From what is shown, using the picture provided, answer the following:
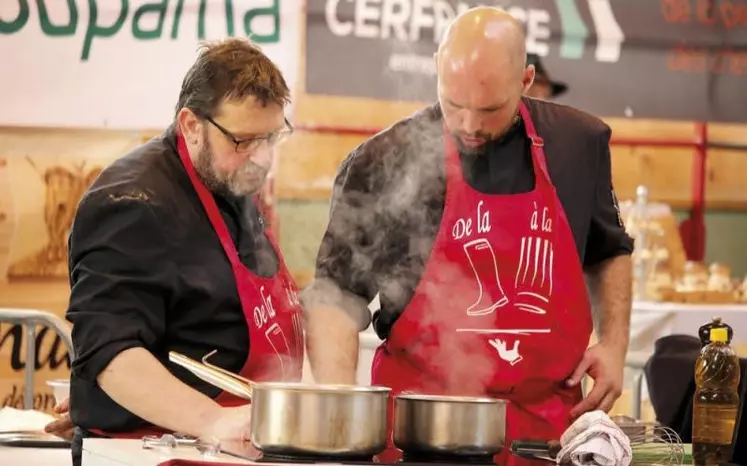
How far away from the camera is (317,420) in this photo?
1.89 meters

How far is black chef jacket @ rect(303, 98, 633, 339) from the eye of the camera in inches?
108

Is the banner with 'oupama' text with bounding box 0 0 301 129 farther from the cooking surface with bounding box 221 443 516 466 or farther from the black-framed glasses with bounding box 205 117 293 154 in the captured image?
the cooking surface with bounding box 221 443 516 466

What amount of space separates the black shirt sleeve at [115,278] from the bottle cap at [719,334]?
1027 millimetres

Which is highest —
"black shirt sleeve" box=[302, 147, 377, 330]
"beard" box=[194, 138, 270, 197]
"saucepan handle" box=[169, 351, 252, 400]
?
"beard" box=[194, 138, 270, 197]

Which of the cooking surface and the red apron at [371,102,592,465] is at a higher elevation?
the red apron at [371,102,592,465]

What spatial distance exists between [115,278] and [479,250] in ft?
2.59

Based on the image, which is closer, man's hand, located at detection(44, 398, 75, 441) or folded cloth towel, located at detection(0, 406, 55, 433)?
man's hand, located at detection(44, 398, 75, 441)

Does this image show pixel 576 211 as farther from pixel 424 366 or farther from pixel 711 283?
pixel 711 283

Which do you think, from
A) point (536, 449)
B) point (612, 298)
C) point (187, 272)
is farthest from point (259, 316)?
point (612, 298)

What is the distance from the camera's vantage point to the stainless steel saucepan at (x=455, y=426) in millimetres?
1965

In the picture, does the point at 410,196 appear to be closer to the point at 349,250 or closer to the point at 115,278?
the point at 349,250

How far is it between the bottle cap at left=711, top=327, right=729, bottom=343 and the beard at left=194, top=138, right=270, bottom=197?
3.02ft

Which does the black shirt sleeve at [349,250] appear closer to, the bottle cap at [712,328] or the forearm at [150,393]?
the forearm at [150,393]

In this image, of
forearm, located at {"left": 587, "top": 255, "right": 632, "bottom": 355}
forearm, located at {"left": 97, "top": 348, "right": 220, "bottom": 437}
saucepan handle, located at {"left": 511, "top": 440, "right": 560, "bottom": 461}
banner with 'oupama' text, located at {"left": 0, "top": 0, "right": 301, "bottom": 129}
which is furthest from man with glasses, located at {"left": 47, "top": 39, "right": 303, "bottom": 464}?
banner with 'oupama' text, located at {"left": 0, "top": 0, "right": 301, "bottom": 129}
